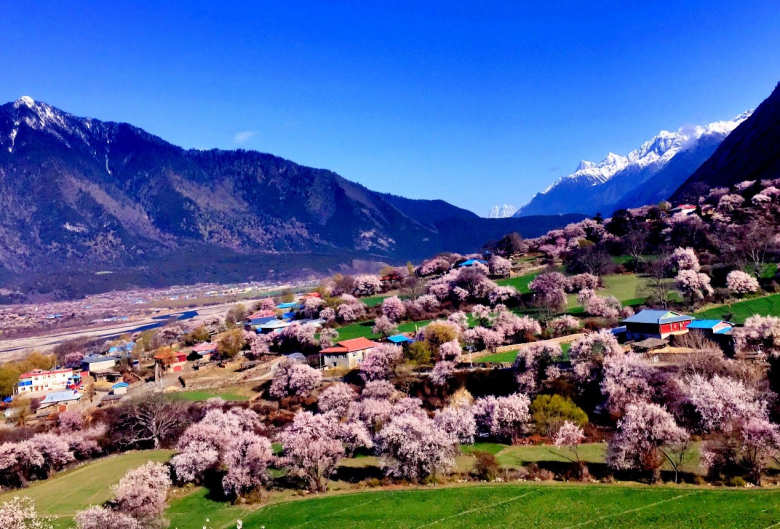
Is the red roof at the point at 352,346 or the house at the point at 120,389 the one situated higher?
the red roof at the point at 352,346

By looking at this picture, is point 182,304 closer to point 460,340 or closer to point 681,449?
point 460,340

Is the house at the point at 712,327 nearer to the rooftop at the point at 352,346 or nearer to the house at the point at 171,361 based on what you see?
the rooftop at the point at 352,346

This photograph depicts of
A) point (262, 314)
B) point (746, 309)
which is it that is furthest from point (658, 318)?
point (262, 314)

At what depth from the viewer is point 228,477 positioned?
26.1 meters

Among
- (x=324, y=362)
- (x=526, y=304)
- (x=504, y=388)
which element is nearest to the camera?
(x=504, y=388)

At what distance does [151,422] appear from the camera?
129 ft

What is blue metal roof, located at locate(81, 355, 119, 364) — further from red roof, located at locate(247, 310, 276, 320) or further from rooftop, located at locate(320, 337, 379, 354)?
rooftop, located at locate(320, 337, 379, 354)

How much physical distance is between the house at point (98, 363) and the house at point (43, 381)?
15.4ft

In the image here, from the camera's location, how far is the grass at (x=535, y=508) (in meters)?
18.0

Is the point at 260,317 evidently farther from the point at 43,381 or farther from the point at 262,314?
the point at 43,381

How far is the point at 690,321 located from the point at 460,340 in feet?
57.2

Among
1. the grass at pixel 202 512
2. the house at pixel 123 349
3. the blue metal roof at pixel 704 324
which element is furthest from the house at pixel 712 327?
the house at pixel 123 349

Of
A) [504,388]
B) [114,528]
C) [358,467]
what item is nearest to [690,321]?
[504,388]

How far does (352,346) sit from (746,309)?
31.8m
